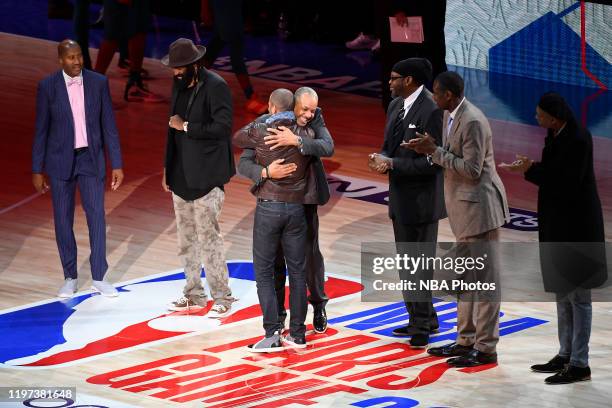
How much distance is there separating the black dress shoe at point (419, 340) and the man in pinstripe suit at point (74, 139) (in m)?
2.08

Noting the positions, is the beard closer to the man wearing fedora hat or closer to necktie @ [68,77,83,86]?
the man wearing fedora hat

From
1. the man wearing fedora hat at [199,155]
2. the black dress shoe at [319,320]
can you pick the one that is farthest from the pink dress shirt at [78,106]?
the black dress shoe at [319,320]

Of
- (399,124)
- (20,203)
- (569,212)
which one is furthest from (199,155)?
(20,203)

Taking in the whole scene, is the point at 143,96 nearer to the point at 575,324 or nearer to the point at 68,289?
the point at 68,289

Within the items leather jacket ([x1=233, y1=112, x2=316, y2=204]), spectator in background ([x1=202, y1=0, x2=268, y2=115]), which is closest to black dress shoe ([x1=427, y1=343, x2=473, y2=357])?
leather jacket ([x1=233, y1=112, x2=316, y2=204])

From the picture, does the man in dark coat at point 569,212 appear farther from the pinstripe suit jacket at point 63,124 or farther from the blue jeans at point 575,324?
the pinstripe suit jacket at point 63,124

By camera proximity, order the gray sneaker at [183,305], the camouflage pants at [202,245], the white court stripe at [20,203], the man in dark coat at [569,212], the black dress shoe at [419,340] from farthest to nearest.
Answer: the white court stripe at [20,203] → the gray sneaker at [183,305] → the camouflage pants at [202,245] → the black dress shoe at [419,340] → the man in dark coat at [569,212]

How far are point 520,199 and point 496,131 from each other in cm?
258

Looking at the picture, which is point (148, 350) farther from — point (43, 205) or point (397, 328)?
point (43, 205)

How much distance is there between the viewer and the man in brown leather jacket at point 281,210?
8312mm

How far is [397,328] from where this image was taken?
901 cm

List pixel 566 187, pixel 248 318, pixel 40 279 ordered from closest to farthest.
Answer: pixel 566 187 < pixel 248 318 < pixel 40 279

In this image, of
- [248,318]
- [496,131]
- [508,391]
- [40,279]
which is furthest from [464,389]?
[496,131]

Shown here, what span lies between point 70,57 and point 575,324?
3.53 metres
